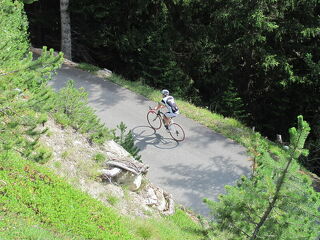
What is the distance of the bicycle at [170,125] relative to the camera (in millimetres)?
14959

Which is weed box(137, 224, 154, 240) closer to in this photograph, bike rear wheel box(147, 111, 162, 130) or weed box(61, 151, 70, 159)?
weed box(61, 151, 70, 159)

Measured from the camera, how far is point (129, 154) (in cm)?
1184

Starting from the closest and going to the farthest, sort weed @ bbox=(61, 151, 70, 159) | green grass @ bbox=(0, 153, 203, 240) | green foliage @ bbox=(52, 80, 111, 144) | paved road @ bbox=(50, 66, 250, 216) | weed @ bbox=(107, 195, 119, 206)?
1. green grass @ bbox=(0, 153, 203, 240)
2. weed @ bbox=(107, 195, 119, 206)
3. weed @ bbox=(61, 151, 70, 159)
4. green foliage @ bbox=(52, 80, 111, 144)
5. paved road @ bbox=(50, 66, 250, 216)

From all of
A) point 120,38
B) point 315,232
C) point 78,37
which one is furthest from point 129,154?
point 78,37

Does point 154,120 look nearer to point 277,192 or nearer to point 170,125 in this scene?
point 170,125

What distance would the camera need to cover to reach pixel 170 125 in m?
14.9

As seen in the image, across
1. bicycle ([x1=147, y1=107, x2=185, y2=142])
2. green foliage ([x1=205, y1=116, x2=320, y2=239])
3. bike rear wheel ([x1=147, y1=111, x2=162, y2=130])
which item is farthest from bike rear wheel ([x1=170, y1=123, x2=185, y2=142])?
green foliage ([x1=205, y1=116, x2=320, y2=239])

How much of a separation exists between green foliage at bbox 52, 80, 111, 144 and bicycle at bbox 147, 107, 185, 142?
3.64 m

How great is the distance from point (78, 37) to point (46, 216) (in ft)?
63.1

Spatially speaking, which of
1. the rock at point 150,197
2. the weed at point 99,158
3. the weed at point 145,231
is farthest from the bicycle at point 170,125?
the weed at point 145,231

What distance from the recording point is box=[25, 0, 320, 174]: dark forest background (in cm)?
1809

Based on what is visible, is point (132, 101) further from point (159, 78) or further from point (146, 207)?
point (146, 207)

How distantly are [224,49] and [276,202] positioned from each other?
15539mm

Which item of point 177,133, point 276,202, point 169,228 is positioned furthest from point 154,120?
point 276,202
